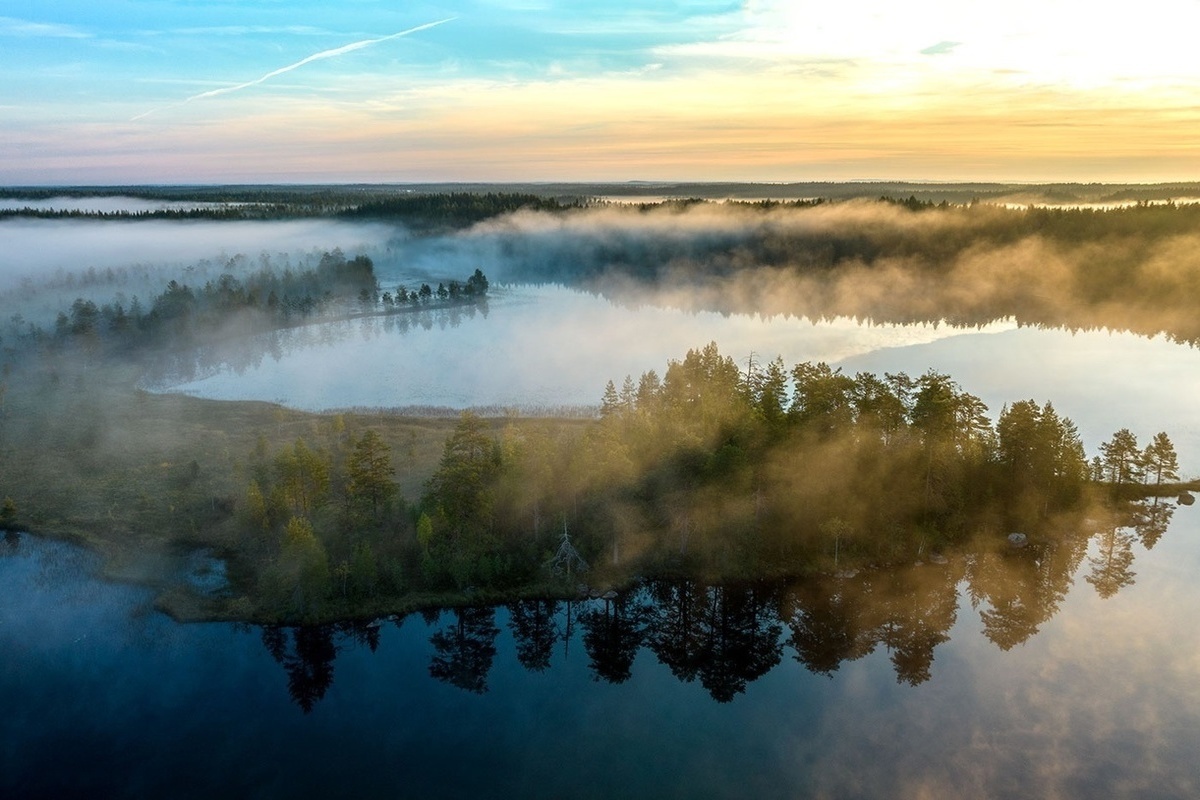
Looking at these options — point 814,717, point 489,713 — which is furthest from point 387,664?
point 814,717

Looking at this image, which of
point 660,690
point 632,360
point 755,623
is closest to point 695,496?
point 755,623

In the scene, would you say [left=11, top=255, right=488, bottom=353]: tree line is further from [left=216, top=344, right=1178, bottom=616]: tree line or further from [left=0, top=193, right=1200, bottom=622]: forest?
[left=216, top=344, right=1178, bottom=616]: tree line

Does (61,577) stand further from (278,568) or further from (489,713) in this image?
(489,713)

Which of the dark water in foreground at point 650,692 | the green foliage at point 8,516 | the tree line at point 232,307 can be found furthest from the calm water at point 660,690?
the tree line at point 232,307

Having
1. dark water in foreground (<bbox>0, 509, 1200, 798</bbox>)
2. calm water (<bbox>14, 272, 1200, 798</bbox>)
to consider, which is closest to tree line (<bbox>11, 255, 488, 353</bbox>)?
calm water (<bbox>14, 272, 1200, 798</bbox>)

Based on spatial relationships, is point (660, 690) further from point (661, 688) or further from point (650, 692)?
point (650, 692)
